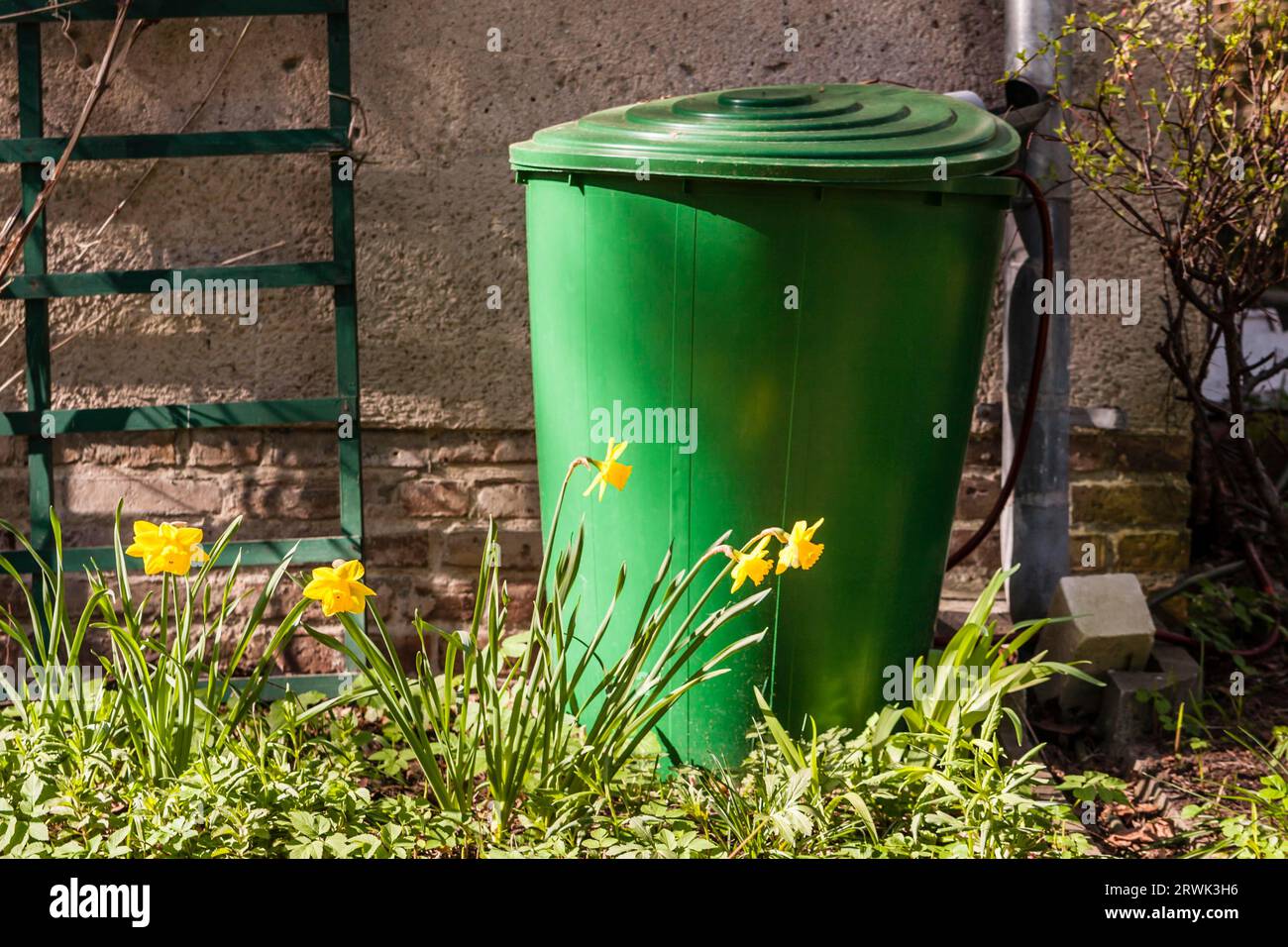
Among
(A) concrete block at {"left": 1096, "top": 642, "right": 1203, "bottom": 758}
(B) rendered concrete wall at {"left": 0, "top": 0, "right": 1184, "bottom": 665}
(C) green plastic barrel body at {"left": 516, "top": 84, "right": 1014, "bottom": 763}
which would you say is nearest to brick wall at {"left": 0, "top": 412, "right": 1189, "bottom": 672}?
(B) rendered concrete wall at {"left": 0, "top": 0, "right": 1184, "bottom": 665}

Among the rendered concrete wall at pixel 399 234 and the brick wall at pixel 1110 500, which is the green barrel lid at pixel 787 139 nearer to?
the rendered concrete wall at pixel 399 234

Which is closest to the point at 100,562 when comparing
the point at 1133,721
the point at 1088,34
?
the point at 1133,721

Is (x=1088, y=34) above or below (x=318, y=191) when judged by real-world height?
above

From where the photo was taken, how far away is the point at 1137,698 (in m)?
3.18

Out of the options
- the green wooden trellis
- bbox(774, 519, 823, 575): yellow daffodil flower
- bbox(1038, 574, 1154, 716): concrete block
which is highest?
the green wooden trellis

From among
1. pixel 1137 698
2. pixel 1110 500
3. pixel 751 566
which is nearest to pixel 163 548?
pixel 751 566

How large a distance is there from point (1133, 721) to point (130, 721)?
218cm

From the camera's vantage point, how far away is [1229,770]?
3043 mm

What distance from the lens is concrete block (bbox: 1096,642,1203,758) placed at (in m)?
3.18

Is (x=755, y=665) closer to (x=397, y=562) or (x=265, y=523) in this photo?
(x=397, y=562)

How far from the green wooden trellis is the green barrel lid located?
741mm

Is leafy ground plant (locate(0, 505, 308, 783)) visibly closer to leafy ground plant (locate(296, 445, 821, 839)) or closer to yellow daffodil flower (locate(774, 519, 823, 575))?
leafy ground plant (locate(296, 445, 821, 839))

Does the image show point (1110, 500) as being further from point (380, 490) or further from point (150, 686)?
point (150, 686)
